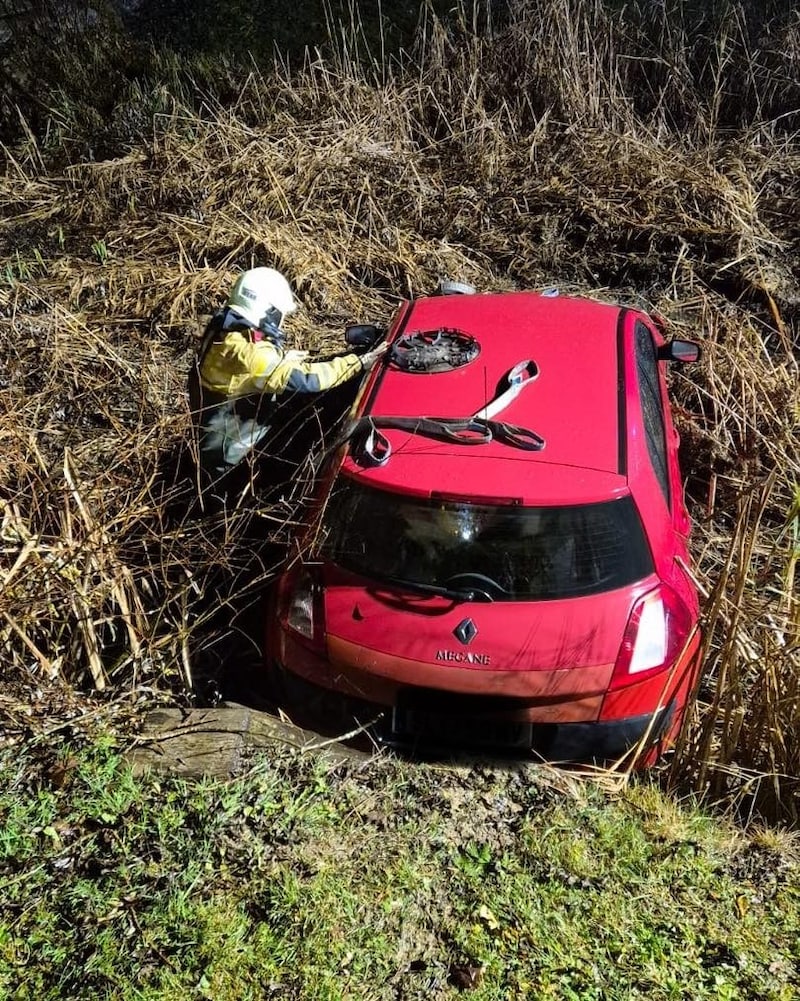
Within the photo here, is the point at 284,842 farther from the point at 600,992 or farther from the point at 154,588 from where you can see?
the point at 154,588

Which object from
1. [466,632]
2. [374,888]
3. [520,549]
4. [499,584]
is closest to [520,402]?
[520,549]

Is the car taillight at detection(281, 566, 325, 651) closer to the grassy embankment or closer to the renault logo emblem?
the grassy embankment

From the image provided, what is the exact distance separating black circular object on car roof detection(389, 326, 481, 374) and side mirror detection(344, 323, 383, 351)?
34 centimetres

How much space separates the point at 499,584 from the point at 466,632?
10.0 inches

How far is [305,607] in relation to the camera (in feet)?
12.0

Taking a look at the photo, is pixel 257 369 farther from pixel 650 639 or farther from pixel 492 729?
pixel 650 639

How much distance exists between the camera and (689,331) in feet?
21.2

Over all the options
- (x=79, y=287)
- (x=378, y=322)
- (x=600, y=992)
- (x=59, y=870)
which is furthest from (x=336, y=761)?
(x=79, y=287)

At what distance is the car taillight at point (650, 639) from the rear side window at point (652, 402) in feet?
1.93

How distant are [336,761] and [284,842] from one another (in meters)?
0.46

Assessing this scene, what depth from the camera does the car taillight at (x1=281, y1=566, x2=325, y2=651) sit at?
3596 millimetres

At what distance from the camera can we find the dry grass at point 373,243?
13.2 ft

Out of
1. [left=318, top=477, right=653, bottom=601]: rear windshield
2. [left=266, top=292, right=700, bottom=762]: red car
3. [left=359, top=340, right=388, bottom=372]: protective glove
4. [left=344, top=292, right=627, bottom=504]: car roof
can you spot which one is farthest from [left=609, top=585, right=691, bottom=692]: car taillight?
[left=359, top=340, right=388, bottom=372]: protective glove

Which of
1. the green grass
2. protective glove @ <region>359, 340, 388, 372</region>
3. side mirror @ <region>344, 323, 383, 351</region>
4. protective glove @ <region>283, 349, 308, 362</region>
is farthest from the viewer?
side mirror @ <region>344, 323, 383, 351</region>
